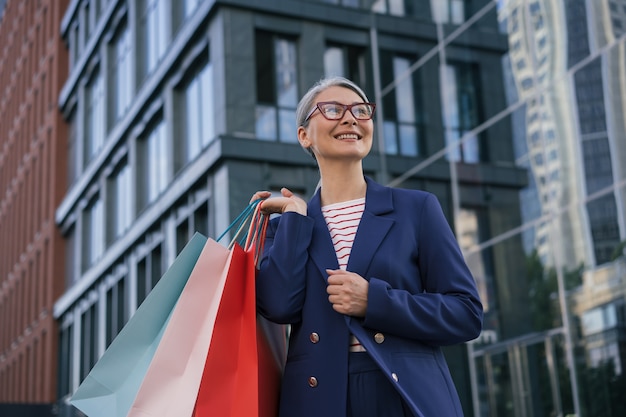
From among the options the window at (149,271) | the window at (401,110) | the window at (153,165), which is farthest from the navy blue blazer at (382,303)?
the window at (149,271)

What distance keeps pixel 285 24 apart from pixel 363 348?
17.9 meters

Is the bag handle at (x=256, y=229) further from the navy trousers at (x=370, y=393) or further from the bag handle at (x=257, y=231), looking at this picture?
the navy trousers at (x=370, y=393)

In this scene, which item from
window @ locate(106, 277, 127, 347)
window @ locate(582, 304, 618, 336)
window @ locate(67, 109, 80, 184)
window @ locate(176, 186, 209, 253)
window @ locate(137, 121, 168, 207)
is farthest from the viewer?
window @ locate(67, 109, 80, 184)

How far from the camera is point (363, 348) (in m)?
2.89

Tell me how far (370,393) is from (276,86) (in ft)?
57.3

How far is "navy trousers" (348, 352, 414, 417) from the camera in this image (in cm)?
279

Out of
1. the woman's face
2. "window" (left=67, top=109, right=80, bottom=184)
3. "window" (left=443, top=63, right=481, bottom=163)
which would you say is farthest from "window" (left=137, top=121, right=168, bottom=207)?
the woman's face

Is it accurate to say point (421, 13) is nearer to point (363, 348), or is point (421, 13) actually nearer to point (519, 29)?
point (519, 29)

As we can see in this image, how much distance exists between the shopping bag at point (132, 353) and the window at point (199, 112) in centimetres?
1690

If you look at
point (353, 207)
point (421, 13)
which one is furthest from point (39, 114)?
point (353, 207)

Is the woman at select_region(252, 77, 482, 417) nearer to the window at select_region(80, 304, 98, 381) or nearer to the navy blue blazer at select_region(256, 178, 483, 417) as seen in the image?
the navy blue blazer at select_region(256, 178, 483, 417)

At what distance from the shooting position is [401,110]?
18438 mm

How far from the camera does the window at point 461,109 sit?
1574 cm

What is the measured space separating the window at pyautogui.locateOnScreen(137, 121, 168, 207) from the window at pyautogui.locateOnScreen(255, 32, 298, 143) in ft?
13.5
